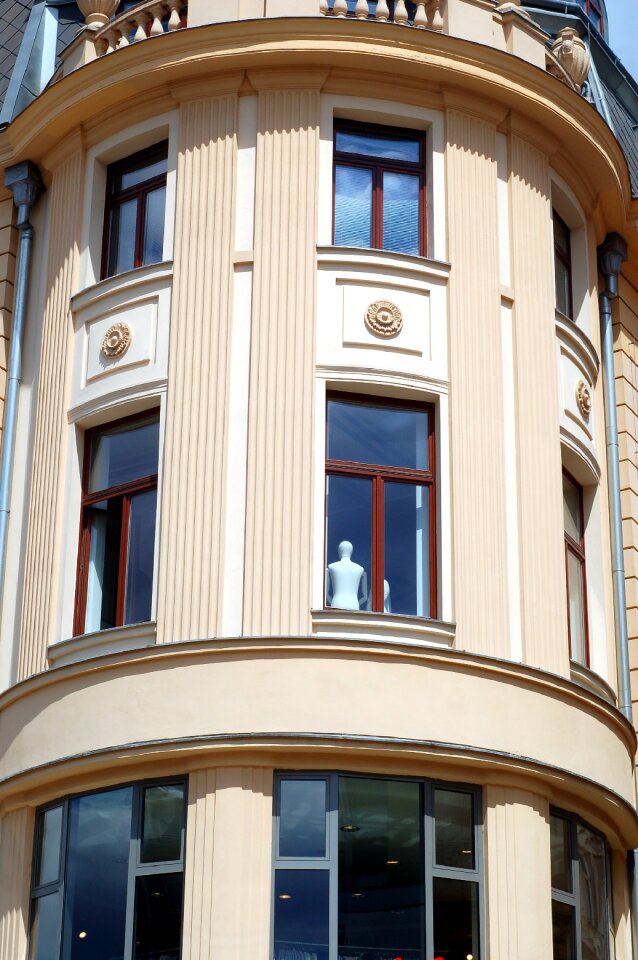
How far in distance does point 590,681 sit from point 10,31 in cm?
1203

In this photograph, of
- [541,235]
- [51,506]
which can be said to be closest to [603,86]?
[541,235]

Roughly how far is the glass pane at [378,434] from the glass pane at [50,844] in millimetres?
4863

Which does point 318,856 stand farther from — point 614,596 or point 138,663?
point 614,596

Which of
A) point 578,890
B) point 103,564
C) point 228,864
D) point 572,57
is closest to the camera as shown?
point 228,864

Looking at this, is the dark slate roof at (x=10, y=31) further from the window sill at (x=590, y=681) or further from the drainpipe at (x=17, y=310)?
the window sill at (x=590, y=681)

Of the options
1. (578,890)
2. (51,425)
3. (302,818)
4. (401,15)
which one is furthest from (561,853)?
(401,15)

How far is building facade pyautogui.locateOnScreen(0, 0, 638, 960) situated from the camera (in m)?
18.3

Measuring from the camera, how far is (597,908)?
20250 mm

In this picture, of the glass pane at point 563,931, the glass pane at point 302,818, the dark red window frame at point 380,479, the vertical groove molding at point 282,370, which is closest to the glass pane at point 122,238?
the vertical groove molding at point 282,370

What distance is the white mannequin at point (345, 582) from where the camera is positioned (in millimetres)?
19297

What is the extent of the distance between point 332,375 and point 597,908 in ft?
21.3

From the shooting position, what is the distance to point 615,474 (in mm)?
22547

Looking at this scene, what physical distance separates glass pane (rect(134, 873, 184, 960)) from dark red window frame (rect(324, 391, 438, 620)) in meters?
3.54

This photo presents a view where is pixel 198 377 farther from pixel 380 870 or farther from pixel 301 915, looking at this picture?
pixel 301 915
